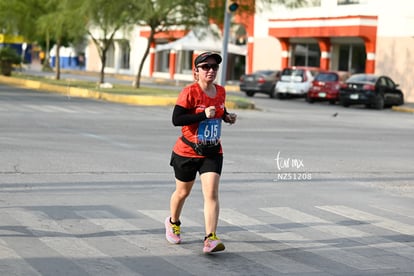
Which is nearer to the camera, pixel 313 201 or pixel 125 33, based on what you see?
pixel 313 201

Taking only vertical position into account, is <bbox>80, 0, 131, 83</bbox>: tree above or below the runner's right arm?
above

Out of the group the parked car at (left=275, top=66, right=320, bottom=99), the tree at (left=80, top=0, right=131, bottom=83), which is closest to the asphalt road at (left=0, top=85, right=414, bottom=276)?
the tree at (left=80, top=0, right=131, bottom=83)

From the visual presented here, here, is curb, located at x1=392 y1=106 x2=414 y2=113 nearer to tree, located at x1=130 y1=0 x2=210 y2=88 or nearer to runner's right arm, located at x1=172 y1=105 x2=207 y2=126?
tree, located at x1=130 y1=0 x2=210 y2=88

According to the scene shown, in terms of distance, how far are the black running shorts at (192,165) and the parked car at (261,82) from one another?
37.7 m

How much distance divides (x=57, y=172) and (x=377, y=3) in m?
38.7

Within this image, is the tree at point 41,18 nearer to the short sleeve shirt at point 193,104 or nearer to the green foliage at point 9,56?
the green foliage at point 9,56

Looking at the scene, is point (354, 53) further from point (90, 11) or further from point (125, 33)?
point (90, 11)

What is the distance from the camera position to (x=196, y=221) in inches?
396

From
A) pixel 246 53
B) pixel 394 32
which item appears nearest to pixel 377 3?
pixel 394 32

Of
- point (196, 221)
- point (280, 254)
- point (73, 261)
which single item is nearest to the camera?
point (73, 261)

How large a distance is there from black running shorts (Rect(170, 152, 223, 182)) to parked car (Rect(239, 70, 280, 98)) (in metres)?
37.7

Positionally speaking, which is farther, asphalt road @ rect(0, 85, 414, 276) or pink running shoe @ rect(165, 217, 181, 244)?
pink running shoe @ rect(165, 217, 181, 244)

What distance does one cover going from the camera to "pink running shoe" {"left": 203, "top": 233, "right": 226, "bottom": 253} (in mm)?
8195

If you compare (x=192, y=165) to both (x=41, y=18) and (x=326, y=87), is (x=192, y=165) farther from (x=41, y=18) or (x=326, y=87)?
(x=41, y=18)
